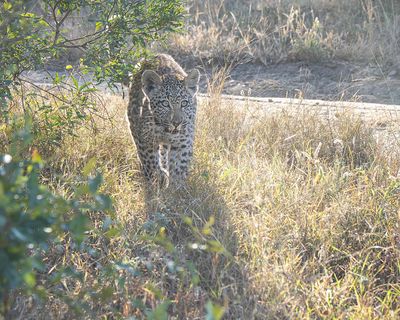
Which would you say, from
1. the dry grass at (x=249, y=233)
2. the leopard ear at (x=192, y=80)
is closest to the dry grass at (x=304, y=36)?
the leopard ear at (x=192, y=80)

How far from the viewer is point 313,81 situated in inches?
423

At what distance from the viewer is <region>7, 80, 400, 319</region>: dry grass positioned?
13.7ft

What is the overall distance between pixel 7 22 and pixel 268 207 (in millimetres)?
2209

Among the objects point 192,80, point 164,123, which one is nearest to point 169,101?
point 164,123

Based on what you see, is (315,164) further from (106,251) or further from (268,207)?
(106,251)

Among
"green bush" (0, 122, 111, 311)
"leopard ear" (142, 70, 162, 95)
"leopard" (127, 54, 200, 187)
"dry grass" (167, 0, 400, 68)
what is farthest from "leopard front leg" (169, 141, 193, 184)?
"dry grass" (167, 0, 400, 68)

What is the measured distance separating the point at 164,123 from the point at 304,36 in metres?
5.79

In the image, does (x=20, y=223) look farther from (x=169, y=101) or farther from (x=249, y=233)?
(x=169, y=101)

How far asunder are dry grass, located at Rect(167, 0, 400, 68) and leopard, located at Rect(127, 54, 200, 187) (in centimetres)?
417

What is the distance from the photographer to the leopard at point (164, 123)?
20.2ft

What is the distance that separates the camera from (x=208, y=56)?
454 inches

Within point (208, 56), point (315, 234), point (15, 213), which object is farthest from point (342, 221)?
point (208, 56)

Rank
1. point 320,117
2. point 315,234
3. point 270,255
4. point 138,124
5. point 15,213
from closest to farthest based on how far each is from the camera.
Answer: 1. point 15,213
2. point 270,255
3. point 315,234
4. point 138,124
5. point 320,117

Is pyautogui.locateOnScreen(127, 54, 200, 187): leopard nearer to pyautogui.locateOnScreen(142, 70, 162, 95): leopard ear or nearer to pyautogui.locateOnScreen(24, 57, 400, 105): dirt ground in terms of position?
pyautogui.locateOnScreen(142, 70, 162, 95): leopard ear
